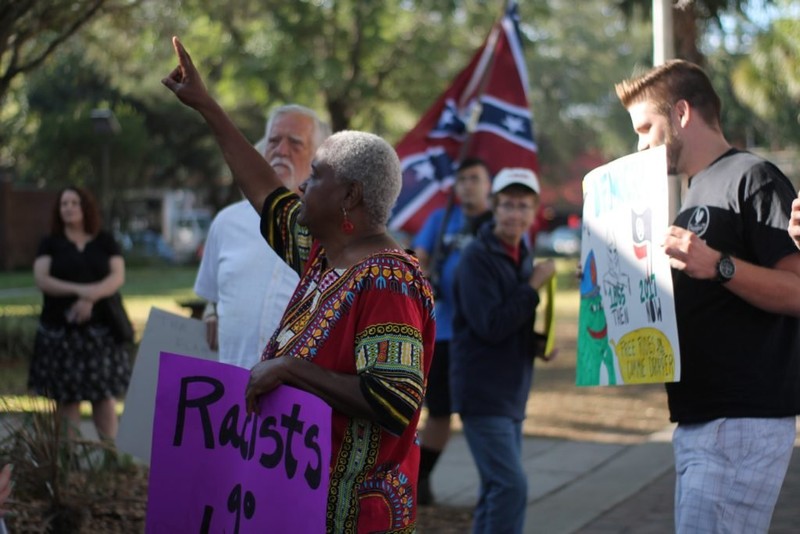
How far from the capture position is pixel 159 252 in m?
51.8

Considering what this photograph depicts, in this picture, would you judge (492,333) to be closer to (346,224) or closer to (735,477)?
(735,477)

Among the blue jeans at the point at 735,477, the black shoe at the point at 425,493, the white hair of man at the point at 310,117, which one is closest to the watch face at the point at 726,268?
the blue jeans at the point at 735,477

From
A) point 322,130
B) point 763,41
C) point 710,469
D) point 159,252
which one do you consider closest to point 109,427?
point 322,130

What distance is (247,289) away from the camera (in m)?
4.61

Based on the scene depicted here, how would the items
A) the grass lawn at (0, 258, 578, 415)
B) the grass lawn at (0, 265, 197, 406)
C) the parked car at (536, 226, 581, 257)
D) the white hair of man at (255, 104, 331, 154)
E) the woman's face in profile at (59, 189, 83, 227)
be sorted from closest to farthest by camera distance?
the white hair of man at (255, 104, 331, 154) < the woman's face in profile at (59, 189, 83, 227) < the grass lawn at (0, 258, 578, 415) < the grass lawn at (0, 265, 197, 406) < the parked car at (536, 226, 581, 257)

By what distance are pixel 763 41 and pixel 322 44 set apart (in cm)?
1010

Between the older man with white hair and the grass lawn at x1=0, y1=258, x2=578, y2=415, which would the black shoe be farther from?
the older man with white hair

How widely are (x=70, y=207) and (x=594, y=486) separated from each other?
4.06 metres

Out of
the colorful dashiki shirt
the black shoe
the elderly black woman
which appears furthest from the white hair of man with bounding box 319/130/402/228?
the black shoe

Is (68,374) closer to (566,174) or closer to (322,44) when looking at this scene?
(322,44)

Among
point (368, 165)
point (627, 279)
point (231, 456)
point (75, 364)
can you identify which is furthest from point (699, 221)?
point (75, 364)

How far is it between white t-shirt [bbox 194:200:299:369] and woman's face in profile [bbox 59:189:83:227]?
401 cm

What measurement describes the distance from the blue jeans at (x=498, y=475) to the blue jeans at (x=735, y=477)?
1905 mm

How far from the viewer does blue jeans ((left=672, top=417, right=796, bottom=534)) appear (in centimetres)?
349
